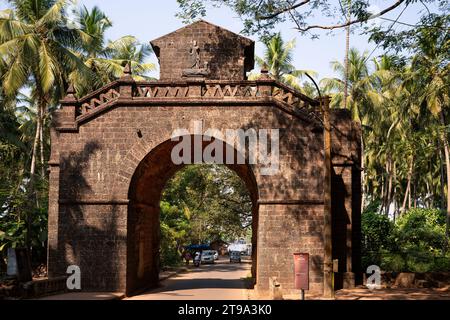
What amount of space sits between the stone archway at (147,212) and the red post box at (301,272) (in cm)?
474

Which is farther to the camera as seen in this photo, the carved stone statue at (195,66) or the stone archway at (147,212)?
the carved stone statue at (195,66)

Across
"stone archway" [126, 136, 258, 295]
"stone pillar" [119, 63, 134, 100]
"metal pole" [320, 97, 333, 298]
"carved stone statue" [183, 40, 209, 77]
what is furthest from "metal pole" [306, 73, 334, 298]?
"stone pillar" [119, 63, 134, 100]

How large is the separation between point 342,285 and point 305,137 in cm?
466

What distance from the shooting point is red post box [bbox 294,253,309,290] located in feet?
43.9

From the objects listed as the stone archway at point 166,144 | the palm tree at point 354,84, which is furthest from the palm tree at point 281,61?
the stone archway at point 166,144

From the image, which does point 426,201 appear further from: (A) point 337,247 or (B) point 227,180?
(A) point 337,247

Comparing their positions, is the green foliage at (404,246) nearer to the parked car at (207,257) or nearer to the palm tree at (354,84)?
the palm tree at (354,84)

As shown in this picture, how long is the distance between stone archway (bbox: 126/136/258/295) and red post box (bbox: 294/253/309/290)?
474cm

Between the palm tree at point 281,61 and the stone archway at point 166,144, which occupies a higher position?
the palm tree at point 281,61

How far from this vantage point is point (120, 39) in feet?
116

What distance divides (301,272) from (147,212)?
30.1 ft

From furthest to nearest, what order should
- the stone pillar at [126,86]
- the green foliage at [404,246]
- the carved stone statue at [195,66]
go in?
the green foliage at [404,246] < the carved stone statue at [195,66] < the stone pillar at [126,86]

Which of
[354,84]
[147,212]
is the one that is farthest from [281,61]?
[147,212]

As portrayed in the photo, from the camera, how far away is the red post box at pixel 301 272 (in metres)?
13.4
